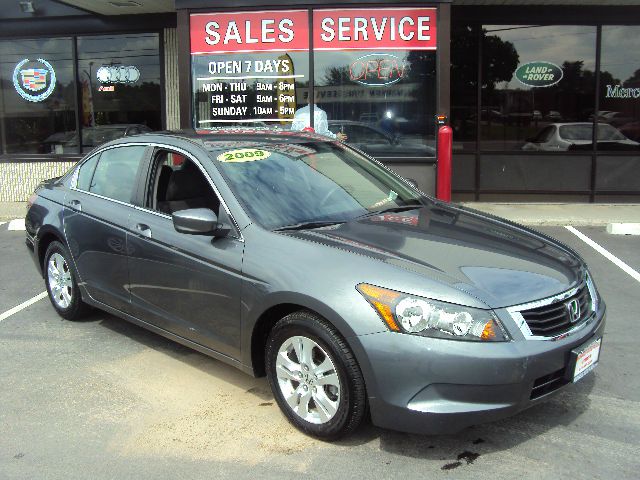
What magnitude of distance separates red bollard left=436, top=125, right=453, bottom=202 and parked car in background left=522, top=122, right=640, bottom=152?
2.72 metres

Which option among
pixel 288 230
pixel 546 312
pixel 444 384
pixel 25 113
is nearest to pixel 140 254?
pixel 288 230

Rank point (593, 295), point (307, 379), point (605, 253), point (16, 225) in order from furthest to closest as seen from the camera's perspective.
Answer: point (16, 225) → point (605, 253) → point (593, 295) → point (307, 379)

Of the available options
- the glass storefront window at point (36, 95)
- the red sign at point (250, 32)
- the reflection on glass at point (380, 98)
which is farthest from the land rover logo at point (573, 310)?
the glass storefront window at point (36, 95)

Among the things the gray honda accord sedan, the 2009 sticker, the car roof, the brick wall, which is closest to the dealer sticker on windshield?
the gray honda accord sedan

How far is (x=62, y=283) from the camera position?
5445 millimetres

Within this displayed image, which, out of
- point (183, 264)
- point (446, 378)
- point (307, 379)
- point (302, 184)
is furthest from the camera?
point (302, 184)

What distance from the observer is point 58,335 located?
5.16 meters

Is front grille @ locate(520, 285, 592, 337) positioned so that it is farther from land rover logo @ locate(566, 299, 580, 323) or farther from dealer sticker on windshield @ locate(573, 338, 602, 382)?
dealer sticker on windshield @ locate(573, 338, 602, 382)

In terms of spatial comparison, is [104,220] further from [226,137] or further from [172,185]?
[226,137]

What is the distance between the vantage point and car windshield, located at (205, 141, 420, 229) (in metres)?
3.92

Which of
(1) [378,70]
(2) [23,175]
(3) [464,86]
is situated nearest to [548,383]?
(1) [378,70]

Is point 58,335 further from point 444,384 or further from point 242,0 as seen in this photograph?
point 242,0

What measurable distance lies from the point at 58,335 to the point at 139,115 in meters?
7.32

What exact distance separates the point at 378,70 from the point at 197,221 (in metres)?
7.01
